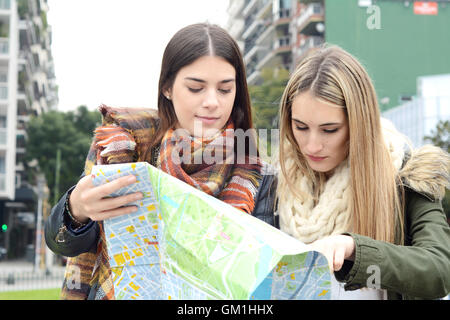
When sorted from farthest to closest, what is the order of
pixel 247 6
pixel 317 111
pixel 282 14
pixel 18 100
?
1. pixel 282 14
2. pixel 18 100
3. pixel 247 6
4. pixel 317 111

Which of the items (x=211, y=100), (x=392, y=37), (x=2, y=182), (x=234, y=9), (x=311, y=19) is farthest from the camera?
(x=2, y=182)

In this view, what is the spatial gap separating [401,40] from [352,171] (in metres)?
22.4

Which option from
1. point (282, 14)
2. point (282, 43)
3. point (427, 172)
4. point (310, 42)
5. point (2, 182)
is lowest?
point (2, 182)

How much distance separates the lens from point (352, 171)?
1.53m

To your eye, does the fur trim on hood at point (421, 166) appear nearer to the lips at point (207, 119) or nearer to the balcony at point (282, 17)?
the lips at point (207, 119)

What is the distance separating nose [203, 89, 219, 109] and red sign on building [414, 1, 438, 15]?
77.0 feet

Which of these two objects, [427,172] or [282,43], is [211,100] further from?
[282,43]

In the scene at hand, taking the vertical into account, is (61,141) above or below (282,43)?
below

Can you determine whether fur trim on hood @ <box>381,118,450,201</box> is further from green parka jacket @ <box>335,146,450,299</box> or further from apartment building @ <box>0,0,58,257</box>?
apartment building @ <box>0,0,58,257</box>

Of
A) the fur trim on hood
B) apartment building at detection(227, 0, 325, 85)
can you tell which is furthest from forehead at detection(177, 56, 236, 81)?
apartment building at detection(227, 0, 325, 85)

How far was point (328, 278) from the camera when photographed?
92 centimetres

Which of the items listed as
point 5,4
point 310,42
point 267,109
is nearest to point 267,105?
point 267,109

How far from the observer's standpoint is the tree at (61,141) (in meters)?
22.6
